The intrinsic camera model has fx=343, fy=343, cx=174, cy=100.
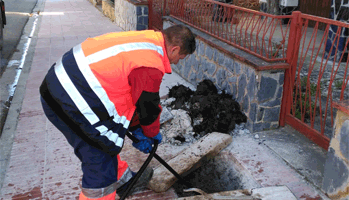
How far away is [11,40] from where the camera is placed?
31.8ft

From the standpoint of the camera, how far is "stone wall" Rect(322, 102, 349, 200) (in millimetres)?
2740

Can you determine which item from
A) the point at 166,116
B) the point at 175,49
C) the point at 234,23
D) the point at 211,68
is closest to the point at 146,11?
the point at 211,68

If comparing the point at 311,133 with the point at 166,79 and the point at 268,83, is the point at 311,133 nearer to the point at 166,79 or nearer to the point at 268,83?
the point at 268,83

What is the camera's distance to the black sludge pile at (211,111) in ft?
13.7

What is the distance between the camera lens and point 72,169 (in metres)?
3.50

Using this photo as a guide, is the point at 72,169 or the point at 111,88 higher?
the point at 111,88

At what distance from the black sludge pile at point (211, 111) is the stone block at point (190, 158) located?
0.24 metres

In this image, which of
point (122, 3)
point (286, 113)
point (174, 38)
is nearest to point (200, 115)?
point (286, 113)

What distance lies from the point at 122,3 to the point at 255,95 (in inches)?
297

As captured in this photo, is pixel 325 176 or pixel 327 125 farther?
pixel 327 125

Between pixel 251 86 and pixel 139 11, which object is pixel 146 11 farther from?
pixel 251 86

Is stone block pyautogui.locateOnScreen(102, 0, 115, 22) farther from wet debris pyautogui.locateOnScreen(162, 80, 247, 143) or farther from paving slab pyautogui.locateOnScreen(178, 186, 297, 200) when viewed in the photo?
paving slab pyautogui.locateOnScreen(178, 186, 297, 200)

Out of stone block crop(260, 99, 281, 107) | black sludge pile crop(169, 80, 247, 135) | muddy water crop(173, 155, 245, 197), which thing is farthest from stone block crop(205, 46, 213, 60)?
muddy water crop(173, 155, 245, 197)

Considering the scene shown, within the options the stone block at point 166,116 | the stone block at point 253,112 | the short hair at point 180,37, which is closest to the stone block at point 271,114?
the stone block at point 253,112
